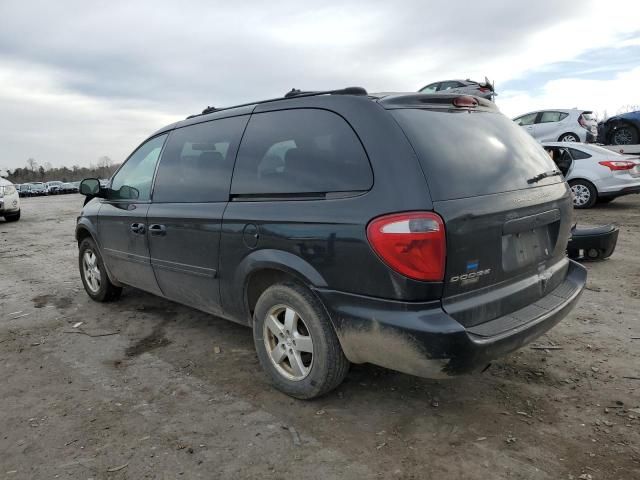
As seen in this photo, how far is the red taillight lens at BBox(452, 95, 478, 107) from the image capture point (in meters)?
2.97

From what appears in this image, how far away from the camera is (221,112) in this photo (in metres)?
3.70

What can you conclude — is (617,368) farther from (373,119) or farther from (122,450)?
(122,450)

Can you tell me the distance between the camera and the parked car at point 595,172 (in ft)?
32.4

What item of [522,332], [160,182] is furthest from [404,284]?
[160,182]

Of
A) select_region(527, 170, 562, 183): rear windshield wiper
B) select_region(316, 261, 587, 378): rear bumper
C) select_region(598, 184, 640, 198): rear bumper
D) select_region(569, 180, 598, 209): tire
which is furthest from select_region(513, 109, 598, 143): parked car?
select_region(316, 261, 587, 378): rear bumper

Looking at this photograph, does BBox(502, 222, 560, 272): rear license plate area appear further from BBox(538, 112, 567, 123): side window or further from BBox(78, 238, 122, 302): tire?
BBox(538, 112, 567, 123): side window

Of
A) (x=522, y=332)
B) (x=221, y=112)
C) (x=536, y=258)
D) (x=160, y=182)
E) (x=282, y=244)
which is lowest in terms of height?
(x=522, y=332)

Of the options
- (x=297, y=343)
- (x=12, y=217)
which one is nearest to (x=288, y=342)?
(x=297, y=343)

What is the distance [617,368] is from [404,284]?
1952mm

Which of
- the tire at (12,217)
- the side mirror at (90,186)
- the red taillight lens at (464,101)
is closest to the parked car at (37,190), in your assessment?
the tire at (12,217)

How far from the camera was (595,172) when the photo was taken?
10148mm

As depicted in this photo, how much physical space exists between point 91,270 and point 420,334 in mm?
4177

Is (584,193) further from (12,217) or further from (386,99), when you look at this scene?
(12,217)

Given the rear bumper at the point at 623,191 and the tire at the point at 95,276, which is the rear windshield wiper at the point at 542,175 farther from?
the rear bumper at the point at 623,191
